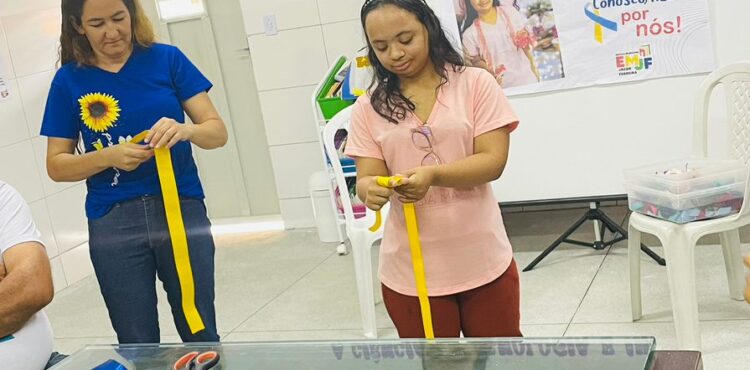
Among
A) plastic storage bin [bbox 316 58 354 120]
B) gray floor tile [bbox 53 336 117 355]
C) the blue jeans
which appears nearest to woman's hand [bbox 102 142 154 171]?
the blue jeans

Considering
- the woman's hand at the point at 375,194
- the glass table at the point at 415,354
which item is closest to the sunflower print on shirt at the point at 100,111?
the glass table at the point at 415,354

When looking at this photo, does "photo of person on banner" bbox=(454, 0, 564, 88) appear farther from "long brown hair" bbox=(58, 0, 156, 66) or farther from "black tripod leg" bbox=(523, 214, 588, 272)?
"long brown hair" bbox=(58, 0, 156, 66)

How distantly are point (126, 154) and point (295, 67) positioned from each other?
2904 mm

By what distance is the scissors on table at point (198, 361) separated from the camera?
5.80 ft

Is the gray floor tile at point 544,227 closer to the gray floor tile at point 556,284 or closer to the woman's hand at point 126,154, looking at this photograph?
the gray floor tile at point 556,284

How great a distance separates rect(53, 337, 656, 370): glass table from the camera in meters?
1.49

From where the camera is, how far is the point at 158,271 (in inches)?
100

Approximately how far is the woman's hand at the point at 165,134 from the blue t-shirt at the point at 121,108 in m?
0.08

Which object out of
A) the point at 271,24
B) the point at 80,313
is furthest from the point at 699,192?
the point at 80,313

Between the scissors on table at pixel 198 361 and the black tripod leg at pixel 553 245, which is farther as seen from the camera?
the black tripod leg at pixel 553 245

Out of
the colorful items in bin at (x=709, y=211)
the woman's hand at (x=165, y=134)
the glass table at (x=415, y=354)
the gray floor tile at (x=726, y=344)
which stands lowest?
the gray floor tile at (x=726, y=344)

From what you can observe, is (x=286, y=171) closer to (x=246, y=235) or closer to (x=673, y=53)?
(x=246, y=235)

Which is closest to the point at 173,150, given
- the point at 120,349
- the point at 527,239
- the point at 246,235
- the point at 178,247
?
the point at 178,247

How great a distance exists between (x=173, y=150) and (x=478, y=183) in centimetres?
88
